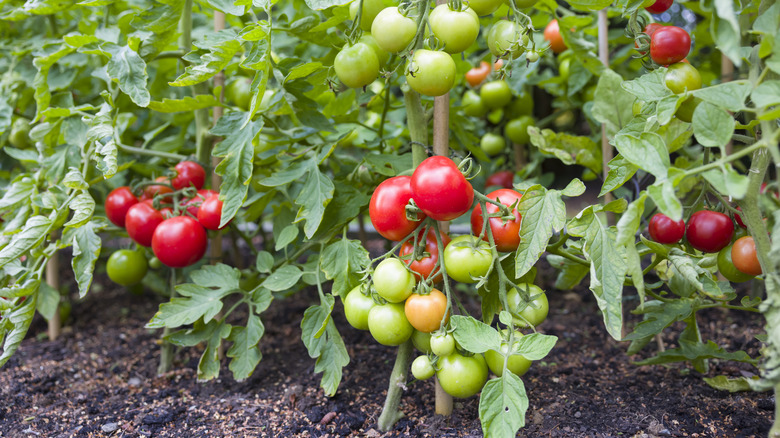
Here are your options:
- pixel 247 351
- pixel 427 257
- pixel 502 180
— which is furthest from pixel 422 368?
pixel 502 180

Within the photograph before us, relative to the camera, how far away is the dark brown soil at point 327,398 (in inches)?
37.2

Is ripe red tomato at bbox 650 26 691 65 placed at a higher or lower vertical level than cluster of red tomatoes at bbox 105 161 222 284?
higher

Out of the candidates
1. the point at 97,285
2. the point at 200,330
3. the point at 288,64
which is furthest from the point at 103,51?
the point at 97,285

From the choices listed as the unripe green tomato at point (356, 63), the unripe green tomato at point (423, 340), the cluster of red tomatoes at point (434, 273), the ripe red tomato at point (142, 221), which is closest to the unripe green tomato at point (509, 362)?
the cluster of red tomatoes at point (434, 273)

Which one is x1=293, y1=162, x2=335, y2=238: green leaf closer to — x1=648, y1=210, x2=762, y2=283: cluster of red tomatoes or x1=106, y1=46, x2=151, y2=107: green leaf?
x1=106, y1=46, x2=151, y2=107: green leaf

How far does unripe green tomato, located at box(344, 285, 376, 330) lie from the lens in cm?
85

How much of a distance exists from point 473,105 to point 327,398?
870 millimetres

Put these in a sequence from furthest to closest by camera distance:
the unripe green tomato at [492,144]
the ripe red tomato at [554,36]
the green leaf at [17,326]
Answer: the unripe green tomato at [492,144], the ripe red tomato at [554,36], the green leaf at [17,326]

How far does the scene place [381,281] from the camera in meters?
0.78

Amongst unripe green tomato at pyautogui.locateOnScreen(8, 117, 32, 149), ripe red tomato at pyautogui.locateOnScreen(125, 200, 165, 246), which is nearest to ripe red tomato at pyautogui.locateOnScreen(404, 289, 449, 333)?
ripe red tomato at pyautogui.locateOnScreen(125, 200, 165, 246)

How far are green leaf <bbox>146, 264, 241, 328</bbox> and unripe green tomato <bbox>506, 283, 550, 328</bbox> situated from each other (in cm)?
56

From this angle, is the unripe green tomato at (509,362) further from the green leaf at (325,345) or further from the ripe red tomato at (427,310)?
the green leaf at (325,345)

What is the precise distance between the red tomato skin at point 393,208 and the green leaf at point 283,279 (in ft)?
0.81

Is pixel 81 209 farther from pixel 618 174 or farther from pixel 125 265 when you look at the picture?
pixel 618 174
